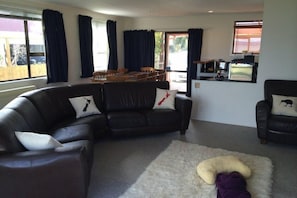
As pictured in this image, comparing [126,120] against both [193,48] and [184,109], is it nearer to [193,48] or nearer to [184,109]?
[184,109]

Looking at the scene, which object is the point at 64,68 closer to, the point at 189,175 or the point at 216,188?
the point at 189,175

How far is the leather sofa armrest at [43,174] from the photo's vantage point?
1.82 metres

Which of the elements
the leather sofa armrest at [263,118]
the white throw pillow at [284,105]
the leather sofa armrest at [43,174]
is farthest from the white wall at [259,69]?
the leather sofa armrest at [43,174]

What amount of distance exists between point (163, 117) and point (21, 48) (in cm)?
340

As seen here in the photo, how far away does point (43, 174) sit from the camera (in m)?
1.86

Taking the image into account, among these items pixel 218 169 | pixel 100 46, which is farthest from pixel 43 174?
pixel 100 46

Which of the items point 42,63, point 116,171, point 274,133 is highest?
point 42,63

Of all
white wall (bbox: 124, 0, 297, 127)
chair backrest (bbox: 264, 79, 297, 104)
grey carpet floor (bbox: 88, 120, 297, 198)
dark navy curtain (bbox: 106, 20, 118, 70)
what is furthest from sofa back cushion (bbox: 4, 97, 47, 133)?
dark navy curtain (bbox: 106, 20, 118, 70)

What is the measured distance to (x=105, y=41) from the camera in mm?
7430

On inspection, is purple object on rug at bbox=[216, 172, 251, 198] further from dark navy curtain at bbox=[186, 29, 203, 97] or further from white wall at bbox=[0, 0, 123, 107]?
→ dark navy curtain at bbox=[186, 29, 203, 97]

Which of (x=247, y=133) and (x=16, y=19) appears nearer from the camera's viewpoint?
(x=247, y=133)

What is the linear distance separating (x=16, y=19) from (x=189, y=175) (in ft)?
14.8

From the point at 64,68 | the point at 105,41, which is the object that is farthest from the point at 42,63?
the point at 105,41

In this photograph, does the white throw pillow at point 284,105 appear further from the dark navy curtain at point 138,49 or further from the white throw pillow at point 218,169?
the dark navy curtain at point 138,49
